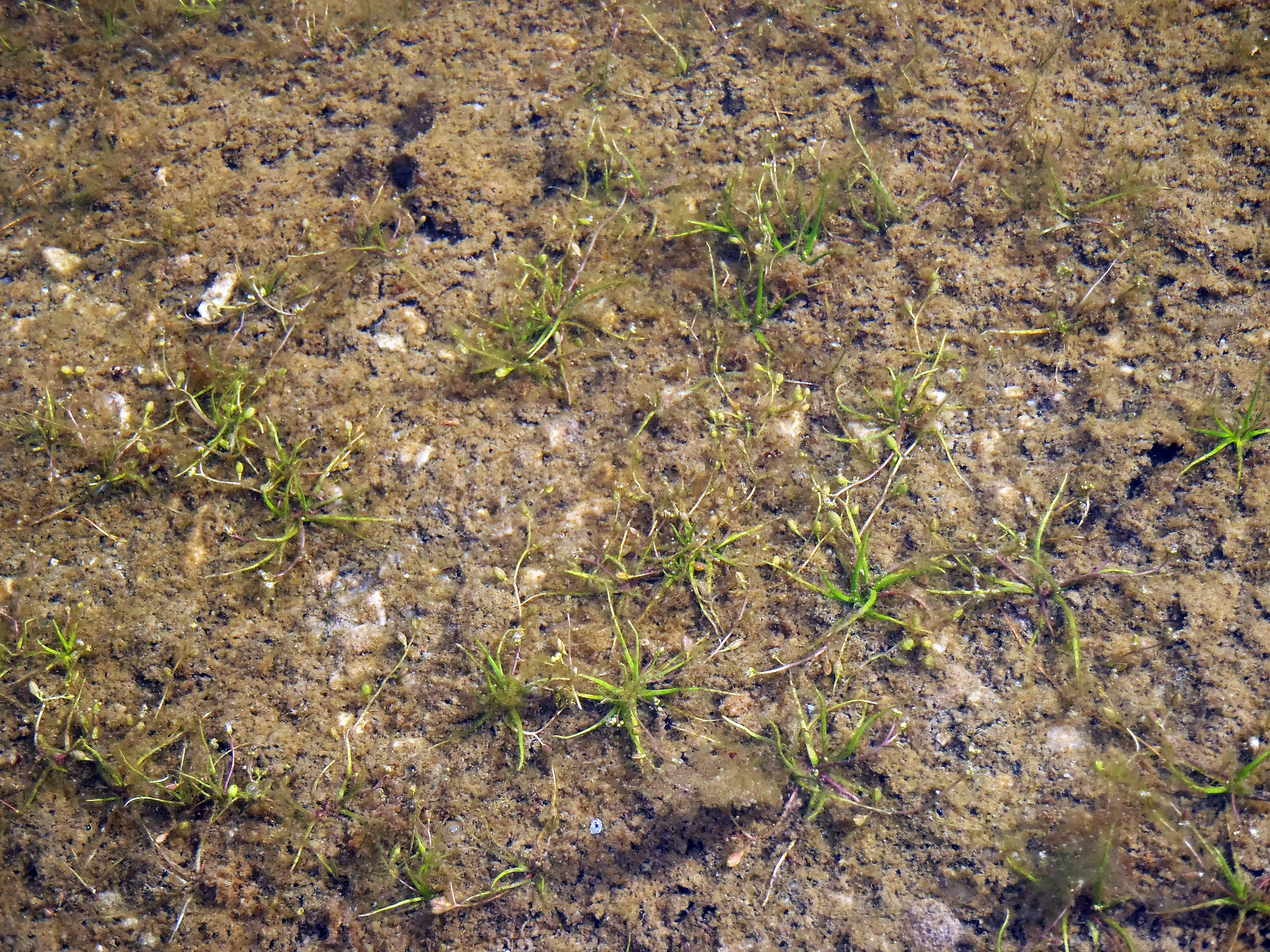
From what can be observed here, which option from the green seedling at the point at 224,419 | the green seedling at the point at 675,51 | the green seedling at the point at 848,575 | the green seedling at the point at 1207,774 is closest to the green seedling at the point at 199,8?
the green seedling at the point at 224,419

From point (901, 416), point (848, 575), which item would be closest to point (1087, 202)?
point (901, 416)

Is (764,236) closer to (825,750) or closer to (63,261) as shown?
(825,750)

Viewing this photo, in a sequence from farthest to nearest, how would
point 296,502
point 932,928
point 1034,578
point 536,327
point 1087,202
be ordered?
point 1087,202
point 536,327
point 296,502
point 1034,578
point 932,928

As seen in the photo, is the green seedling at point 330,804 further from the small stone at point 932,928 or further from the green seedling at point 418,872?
the small stone at point 932,928

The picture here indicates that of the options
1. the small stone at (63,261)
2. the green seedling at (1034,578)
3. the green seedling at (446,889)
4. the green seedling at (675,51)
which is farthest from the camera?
the green seedling at (675,51)

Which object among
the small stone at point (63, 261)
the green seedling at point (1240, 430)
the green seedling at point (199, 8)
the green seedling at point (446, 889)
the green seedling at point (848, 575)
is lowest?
the green seedling at point (446, 889)

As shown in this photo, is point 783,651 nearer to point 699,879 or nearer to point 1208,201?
point 699,879
